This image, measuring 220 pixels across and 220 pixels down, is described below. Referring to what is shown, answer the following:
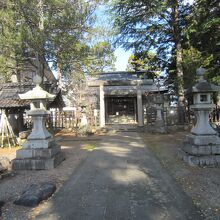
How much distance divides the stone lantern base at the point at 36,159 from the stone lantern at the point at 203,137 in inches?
147

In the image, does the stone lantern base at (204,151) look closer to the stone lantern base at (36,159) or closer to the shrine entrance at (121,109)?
the stone lantern base at (36,159)

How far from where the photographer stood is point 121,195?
218 inches

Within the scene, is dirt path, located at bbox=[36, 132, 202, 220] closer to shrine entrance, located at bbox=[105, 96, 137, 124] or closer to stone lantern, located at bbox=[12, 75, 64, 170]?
stone lantern, located at bbox=[12, 75, 64, 170]

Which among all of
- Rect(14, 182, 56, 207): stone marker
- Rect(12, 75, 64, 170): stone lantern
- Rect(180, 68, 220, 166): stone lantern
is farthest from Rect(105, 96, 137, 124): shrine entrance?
Rect(14, 182, 56, 207): stone marker

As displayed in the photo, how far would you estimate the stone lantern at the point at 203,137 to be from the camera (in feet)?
25.7

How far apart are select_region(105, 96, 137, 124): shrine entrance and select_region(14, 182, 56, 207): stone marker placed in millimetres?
18929

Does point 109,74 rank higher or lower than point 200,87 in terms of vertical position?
higher

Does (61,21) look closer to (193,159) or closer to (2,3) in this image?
(2,3)

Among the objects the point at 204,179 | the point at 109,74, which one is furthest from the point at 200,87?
the point at 109,74

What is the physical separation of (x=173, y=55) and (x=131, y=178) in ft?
55.5

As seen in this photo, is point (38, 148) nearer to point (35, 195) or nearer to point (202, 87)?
point (35, 195)

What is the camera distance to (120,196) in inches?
216

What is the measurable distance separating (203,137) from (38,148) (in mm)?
4552

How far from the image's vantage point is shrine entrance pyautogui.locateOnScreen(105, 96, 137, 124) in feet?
81.3
